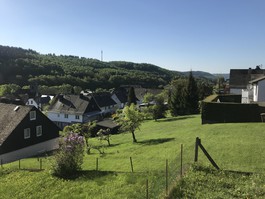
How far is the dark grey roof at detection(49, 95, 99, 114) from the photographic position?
63.1 metres

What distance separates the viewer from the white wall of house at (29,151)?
3234 centimetres

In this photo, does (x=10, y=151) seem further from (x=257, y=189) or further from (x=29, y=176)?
(x=257, y=189)

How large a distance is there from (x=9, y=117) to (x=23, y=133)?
9.70ft

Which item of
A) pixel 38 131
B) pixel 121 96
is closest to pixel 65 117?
pixel 38 131

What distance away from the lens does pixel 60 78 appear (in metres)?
146

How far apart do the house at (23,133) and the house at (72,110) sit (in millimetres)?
22417

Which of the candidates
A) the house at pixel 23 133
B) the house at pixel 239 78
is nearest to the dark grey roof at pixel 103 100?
the house at pixel 239 78

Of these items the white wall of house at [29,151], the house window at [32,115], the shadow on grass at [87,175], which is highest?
the house window at [32,115]

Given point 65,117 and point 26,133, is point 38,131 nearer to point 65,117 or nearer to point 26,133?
point 26,133

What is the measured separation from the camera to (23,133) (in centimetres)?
3500

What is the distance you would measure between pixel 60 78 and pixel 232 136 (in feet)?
432

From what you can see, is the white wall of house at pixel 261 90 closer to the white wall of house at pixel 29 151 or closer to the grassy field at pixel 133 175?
the grassy field at pixel 133 175

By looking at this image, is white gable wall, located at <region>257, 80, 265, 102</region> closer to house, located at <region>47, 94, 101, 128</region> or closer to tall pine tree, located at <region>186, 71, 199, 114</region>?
Result: tall pine tree, located at <region>186, 71, 199, 114</region>

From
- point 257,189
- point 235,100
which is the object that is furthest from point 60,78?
point 257,189
